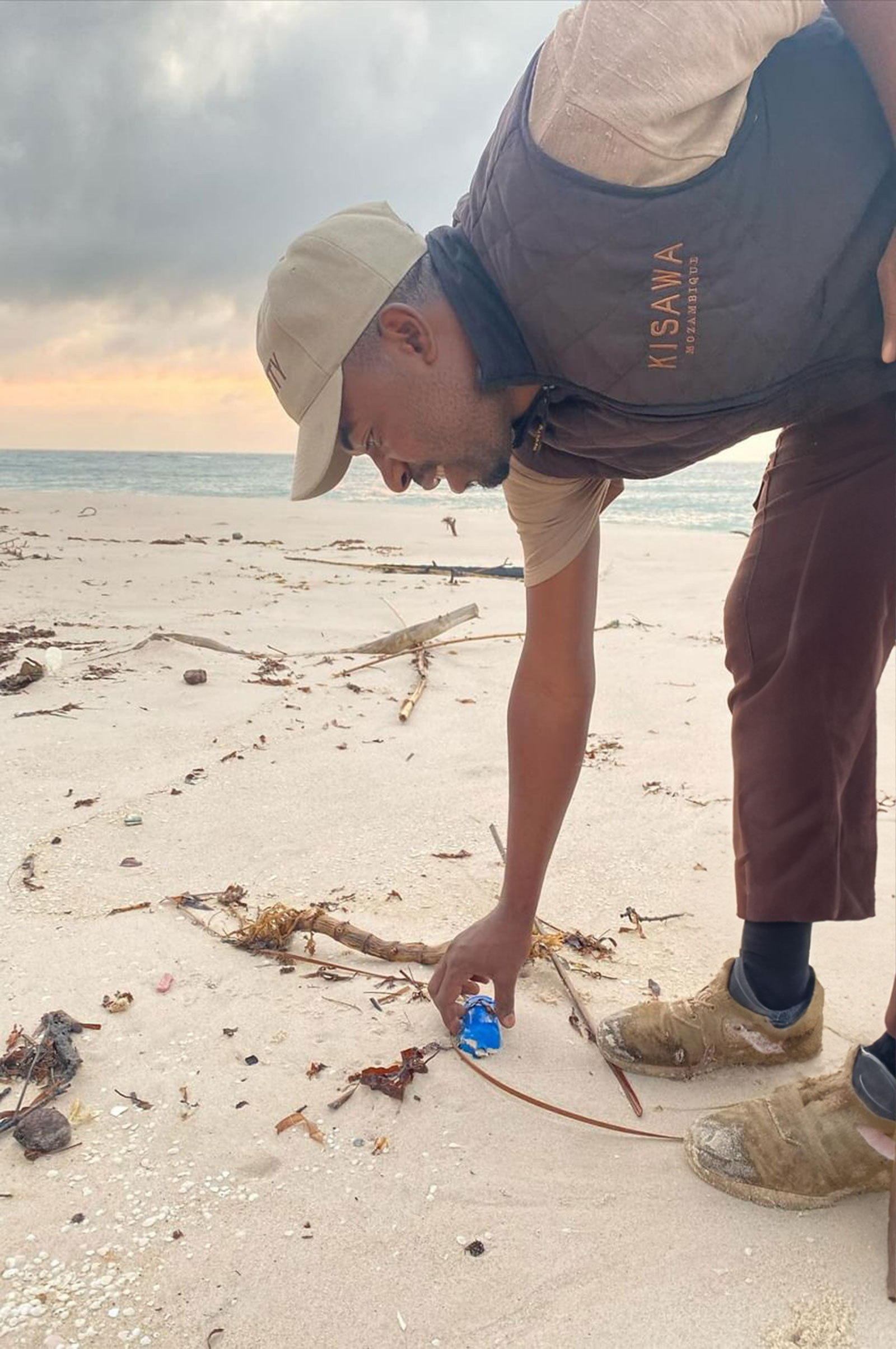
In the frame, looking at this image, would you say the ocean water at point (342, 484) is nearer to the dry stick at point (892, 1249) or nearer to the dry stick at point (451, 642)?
the dry stick at point (451, 642)

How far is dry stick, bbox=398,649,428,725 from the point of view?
361cm

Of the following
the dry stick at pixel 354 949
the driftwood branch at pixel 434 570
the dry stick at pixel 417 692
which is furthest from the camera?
the driftwood branch at pixel 434 570

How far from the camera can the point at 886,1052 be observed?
153 centimetres

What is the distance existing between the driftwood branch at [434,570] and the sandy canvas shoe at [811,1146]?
5309 millimetres

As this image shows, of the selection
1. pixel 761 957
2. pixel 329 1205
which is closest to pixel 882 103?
pixel 761 957

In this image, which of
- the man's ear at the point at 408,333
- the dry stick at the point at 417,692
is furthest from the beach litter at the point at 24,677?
the man's ear at the point at 408,333

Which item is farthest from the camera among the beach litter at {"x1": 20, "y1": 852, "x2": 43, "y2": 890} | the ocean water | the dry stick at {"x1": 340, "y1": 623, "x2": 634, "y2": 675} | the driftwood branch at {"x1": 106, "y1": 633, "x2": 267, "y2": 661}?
the ocean water

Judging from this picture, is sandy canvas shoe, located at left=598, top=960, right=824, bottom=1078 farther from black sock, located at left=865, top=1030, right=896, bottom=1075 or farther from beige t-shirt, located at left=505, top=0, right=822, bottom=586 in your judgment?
beige t-shirt, located at left=505, top=0, right=822, bottom=586

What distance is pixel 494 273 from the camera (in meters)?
1.46

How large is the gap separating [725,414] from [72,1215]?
1.53 meters

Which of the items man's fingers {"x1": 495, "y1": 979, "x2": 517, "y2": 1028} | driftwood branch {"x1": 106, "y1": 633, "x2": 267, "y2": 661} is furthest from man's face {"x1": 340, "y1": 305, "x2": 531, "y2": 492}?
driftwood branch {"x1": 106, "y1": 633, "x2": 267, "y2": 661}

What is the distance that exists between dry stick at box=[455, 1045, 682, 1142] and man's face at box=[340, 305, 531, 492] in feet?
3.41

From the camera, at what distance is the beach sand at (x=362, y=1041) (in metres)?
1.32

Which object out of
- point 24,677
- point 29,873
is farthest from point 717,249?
point 24,677
